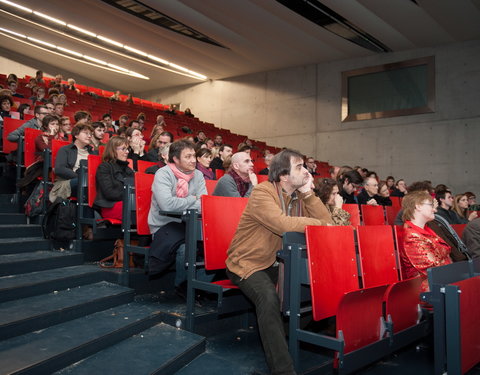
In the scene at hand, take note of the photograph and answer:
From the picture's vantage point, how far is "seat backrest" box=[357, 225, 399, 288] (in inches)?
73.0

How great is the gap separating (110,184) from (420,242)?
6.10 ft

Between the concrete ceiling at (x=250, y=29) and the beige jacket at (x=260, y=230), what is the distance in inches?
231

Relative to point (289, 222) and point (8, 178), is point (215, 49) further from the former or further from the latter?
point (289, 222)

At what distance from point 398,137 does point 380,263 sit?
683 cm

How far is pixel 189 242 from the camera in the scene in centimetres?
197

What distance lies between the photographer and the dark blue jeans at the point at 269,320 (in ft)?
4.88

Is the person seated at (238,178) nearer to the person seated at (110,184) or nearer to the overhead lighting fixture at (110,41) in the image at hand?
the person seated at (110,184)

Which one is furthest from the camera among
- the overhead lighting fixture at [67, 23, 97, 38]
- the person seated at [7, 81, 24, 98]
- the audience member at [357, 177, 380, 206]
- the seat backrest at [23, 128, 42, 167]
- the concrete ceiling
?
the overhead lighting fixture at [67, 23, 97, 38]

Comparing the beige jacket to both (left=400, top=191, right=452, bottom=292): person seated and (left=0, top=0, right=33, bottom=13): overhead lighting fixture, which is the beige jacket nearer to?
(left=400, top=191, right=452, bottom=292): person seated

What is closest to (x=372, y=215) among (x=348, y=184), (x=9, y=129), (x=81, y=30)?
(x=348, y=184)

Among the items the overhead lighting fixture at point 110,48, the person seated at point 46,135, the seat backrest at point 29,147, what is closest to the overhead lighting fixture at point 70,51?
the overhead lighting fixture at point 110,48

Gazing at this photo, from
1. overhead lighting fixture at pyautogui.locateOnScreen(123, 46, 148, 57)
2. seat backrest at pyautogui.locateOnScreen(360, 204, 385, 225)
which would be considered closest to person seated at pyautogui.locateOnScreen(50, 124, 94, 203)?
seat backrest at pyautogui.locateOnScreen(360, 204, 385, 225)

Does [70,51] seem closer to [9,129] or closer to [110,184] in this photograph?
[9,129]

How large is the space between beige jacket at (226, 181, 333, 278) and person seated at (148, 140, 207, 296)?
1.46 ft
